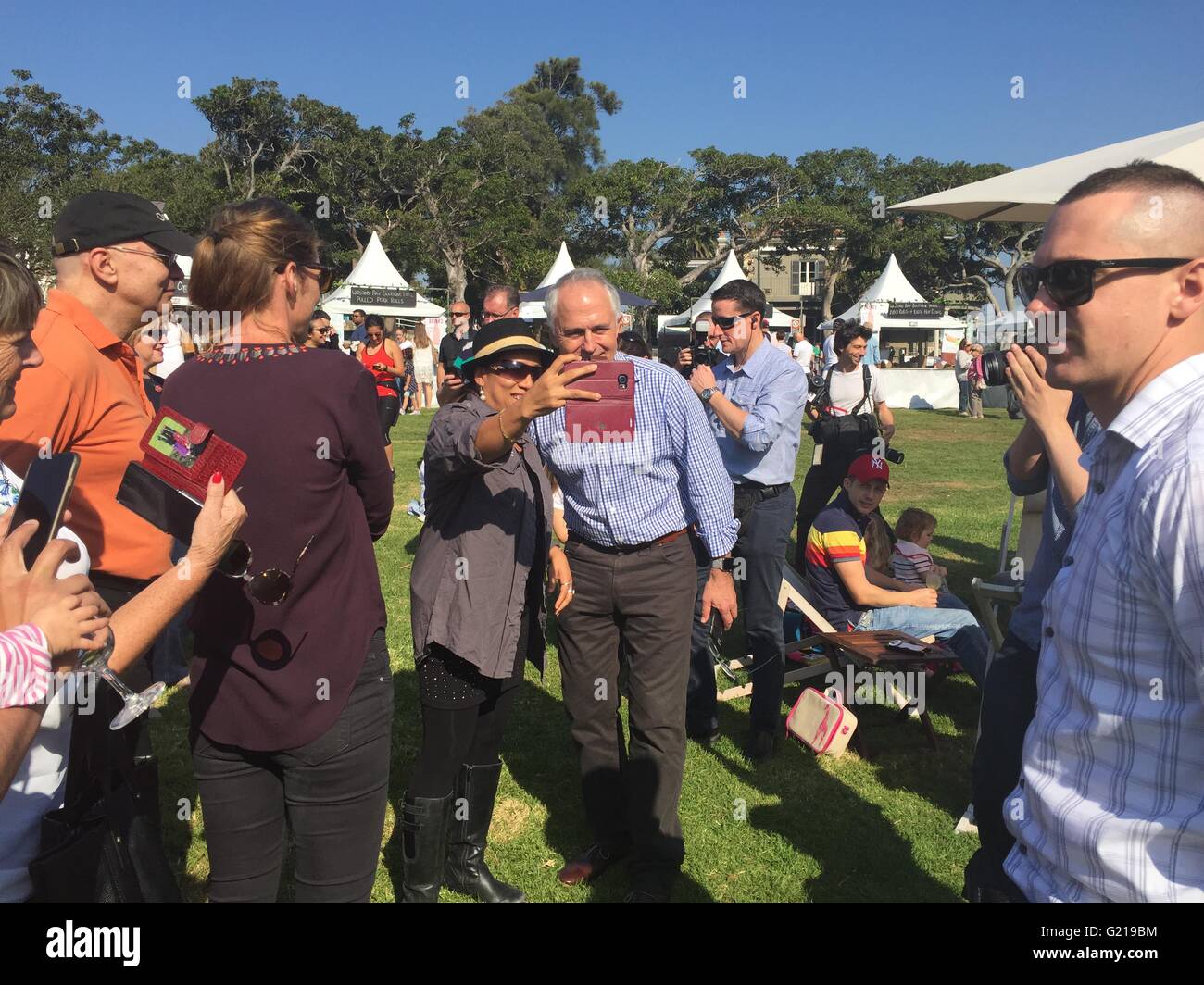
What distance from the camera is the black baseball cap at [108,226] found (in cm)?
290

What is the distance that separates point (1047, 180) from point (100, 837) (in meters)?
7.22

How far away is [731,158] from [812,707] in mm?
67175

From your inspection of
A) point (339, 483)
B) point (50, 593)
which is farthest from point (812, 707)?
point (50, 593)

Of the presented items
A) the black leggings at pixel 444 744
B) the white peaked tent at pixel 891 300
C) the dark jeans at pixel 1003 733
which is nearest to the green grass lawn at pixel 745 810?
the black leggings at pixel 444 744

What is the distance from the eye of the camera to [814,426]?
735 cm

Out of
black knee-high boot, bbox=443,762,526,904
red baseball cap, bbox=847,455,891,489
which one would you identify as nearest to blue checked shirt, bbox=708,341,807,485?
red baseball cap, bbox=847,455,891,489

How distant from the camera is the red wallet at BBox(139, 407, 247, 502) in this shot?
179cm

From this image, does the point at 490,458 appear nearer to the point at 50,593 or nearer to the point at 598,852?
the point at 50,593

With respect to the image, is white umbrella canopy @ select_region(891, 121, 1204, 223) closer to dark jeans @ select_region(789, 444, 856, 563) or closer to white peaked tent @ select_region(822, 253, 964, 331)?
dark jeans @ select_region(789, 444, 856, 563)

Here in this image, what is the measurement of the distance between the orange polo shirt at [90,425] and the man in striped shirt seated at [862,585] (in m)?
3.96

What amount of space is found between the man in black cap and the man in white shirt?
8.39 ft

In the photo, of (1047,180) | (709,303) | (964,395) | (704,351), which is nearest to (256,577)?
(704,351)

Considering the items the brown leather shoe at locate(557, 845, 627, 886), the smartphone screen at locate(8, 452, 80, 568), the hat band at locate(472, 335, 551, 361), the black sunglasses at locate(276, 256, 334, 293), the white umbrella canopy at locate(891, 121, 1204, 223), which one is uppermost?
the white umbrella canopy at locate(891, 121, 1204, 223)

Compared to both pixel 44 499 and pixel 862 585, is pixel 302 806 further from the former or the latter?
pixel 862 585
